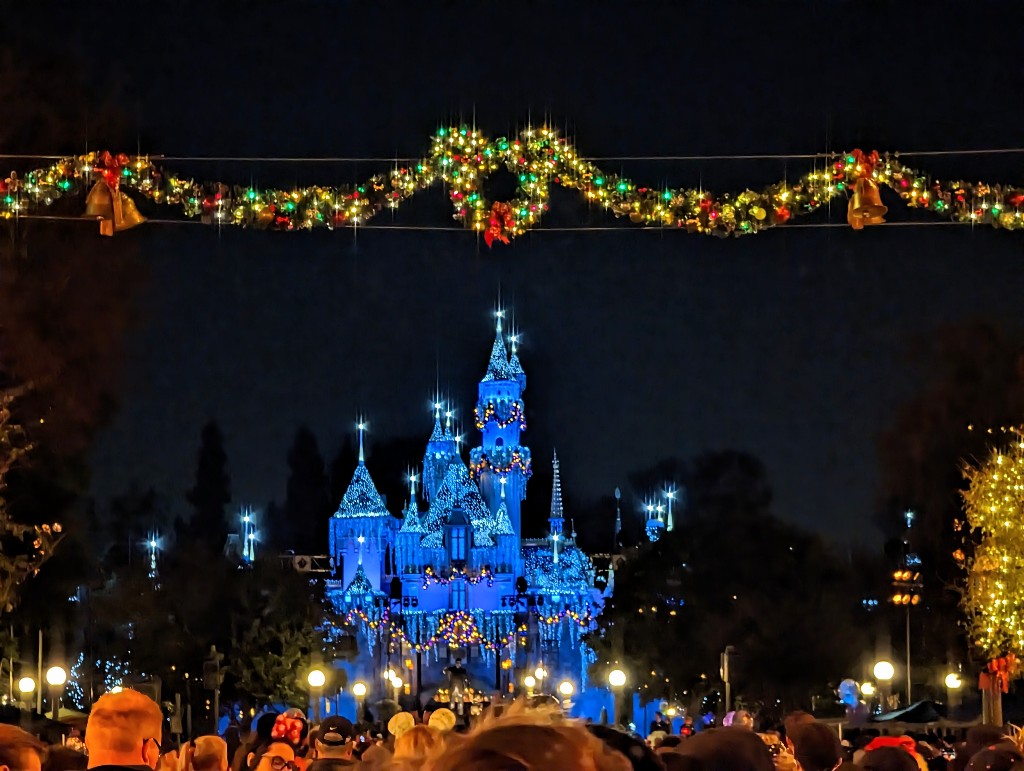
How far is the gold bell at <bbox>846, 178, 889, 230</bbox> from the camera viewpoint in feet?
52.6

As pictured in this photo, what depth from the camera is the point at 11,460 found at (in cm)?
2406

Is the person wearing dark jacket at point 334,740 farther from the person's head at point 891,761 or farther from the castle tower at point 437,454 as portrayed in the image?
the castle tower at point 437,454

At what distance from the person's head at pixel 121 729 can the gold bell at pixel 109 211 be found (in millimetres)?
9460

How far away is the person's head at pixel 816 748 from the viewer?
9570mm

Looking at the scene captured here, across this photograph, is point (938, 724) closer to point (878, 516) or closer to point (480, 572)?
point (878, 516)

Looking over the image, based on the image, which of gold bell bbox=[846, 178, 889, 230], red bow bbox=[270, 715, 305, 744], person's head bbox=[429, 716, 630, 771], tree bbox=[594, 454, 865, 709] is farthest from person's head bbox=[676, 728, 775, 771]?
tree bbox=[594, 454, 865, 709]

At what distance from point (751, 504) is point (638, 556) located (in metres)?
6.22

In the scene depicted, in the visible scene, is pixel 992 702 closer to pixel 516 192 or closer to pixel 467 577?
pixel 516 192

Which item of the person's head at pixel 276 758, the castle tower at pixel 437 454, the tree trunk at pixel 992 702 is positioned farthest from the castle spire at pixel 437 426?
the person's head at pixel 276 758

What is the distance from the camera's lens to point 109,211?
16.5 meters

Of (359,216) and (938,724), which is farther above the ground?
(359,216)

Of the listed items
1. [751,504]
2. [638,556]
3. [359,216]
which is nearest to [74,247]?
[359,216]

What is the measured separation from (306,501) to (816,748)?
9986cm

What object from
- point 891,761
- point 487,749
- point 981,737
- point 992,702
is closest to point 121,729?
point 891,761
